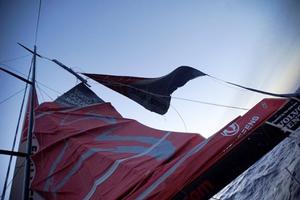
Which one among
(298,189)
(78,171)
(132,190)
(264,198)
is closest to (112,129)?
(78,171)

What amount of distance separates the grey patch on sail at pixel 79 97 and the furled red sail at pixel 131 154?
11 centimetres

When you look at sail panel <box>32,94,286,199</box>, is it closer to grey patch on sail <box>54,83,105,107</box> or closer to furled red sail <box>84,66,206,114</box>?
grey patch on sail <box>54,83,105,107</box>

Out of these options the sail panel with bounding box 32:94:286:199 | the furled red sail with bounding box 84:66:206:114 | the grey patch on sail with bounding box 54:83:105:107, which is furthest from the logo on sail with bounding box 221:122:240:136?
the grey patch on sail with bounding box 54:83:105:107

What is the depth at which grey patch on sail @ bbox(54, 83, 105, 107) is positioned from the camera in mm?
7360

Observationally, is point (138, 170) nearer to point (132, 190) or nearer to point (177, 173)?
point (132, 190)

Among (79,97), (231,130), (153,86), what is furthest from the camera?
(79,97)

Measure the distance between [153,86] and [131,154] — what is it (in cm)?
147

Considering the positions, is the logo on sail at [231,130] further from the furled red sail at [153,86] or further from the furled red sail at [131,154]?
the furled red sail at [153,86]

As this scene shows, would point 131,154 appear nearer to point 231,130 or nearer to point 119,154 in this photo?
point 119,154

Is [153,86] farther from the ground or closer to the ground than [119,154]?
Answer: farther from the ground

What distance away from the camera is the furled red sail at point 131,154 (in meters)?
2.81

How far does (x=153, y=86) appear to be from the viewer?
5082 mm

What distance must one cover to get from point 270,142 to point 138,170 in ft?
5.80

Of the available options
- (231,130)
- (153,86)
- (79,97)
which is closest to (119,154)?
(153,86)
